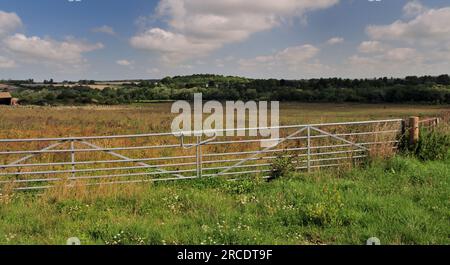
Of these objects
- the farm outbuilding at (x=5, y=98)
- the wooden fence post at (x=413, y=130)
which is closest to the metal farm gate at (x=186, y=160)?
the wooden fence post at (x=413, y=130)

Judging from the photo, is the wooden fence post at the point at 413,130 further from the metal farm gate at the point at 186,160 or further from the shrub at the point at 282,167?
the shrub at the point at 282,167

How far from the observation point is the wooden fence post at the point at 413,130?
10.6 metres

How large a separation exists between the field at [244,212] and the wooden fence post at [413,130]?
216 cm

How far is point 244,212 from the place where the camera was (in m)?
6.33

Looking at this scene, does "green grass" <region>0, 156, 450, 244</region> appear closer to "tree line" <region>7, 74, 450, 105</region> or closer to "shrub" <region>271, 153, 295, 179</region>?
"shrub" <region>271, 153, 295, 179</region>

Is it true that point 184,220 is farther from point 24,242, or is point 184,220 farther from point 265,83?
point 265,83

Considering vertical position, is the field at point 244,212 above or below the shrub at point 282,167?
below

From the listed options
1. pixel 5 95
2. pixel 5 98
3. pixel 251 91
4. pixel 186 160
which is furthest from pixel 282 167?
pixel 5 95

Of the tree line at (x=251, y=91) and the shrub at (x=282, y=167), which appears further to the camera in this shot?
the tree line at (x=251, y=91)

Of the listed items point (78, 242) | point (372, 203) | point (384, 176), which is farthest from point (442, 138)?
point (78, 242)

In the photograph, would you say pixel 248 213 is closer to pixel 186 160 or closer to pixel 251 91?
pixel 186 160

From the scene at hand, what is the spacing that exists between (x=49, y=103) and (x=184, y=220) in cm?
9216

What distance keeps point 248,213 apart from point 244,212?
0.11 meters

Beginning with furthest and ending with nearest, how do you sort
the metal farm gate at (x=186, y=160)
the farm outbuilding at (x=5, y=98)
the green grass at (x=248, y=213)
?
the farm outbuilding at (x=5, y=98), the metal farm gate at (x=186, y=160), the green grass at (x=248, y=213)
